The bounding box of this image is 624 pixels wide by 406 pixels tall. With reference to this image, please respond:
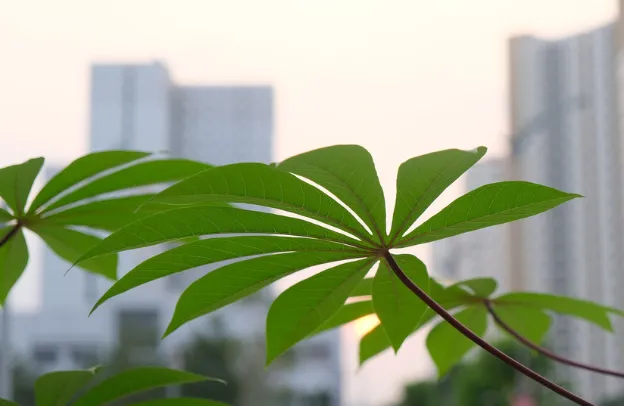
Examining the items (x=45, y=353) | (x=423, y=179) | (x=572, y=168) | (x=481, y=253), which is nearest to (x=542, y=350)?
(x=423, y=179)

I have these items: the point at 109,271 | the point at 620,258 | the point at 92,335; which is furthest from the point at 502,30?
the point at 109,271

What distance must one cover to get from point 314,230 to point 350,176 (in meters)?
0.04

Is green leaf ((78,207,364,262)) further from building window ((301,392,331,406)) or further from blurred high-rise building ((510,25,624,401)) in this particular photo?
building window ((301,392,331,406))

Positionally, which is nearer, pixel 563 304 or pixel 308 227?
pixel 308 227

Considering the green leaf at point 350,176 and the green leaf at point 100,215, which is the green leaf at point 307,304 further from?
the green leaf at point 100,215

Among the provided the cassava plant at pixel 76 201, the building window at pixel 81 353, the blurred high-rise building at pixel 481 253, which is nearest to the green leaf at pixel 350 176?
the cassava plant at pixel 76 201

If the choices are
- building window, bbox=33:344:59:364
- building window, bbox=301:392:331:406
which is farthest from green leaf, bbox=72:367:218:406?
building window, bbox=33:344:59:364

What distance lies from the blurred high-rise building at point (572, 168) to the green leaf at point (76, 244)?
691 inches

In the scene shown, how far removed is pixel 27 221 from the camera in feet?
1.89

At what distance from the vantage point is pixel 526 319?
0.66 m

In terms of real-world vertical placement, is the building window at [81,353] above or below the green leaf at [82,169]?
below

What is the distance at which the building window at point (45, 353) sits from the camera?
92.5 ft

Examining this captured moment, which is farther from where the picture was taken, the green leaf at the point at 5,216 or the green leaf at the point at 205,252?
the green leaf at the point at 5,216

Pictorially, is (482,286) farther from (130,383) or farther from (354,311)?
(130,383)
